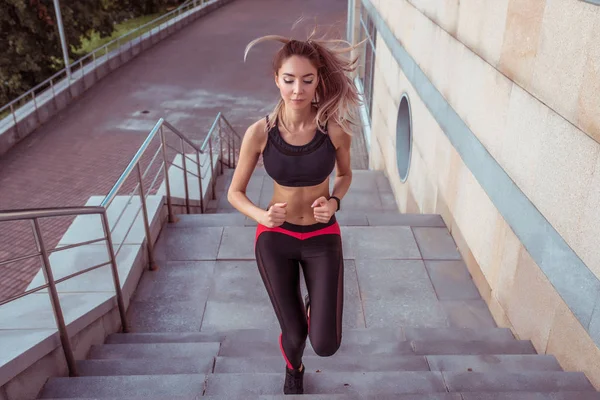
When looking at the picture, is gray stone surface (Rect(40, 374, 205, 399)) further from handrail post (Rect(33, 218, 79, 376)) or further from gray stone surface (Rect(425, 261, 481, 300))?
gray stone surface (Rect(425, 261, 481, 300))

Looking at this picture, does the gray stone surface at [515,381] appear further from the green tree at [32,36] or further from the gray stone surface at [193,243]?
the green tree at [32,36]

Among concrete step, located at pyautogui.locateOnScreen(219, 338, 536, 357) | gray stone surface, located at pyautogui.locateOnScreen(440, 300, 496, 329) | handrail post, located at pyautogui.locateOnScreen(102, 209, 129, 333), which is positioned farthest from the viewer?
gray stone surface, located at pyautogui.locateOnScreen(440, 300, 496, 329)

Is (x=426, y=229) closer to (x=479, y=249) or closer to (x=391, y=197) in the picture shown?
(x=479, y=249)

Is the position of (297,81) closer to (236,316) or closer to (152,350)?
(152,350)

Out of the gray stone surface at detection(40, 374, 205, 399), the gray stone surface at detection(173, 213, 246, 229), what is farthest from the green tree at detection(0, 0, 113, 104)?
the gray stone surface at detection(40, 374, 205, 399)

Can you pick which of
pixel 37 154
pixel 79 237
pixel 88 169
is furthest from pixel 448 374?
pixel 37 154

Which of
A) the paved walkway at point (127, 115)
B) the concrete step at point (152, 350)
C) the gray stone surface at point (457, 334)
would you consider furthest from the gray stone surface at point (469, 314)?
the paved walkway at point (127, 115)

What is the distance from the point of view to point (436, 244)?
6.15 m

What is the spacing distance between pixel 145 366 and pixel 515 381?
2482 millimetres

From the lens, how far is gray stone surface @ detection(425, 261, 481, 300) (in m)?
5.32

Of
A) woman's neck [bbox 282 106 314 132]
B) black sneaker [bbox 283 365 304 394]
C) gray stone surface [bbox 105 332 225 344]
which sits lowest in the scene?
gray stone surface [bbox 105 332 225 344]

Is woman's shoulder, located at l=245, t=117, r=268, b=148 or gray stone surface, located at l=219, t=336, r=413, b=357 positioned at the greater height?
woman's shoulder, located at l=245, t=117, r=268, b=148

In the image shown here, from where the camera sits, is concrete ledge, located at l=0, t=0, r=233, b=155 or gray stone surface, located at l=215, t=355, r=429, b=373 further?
concrete ledge, located at l=0, t=0, r=233, b=155

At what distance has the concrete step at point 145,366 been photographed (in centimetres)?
378
